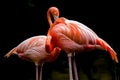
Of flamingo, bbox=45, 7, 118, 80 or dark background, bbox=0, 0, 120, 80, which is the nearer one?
flamingo, bbox=45, 7, 118, 80

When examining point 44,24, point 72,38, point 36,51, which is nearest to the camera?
point 72,38

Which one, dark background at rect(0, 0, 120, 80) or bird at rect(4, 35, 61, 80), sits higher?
dark background at rect(0, 0, 120, 80)

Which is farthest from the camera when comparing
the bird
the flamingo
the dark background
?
the dark background

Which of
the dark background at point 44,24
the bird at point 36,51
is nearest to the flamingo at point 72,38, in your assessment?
the bird at point 36,51

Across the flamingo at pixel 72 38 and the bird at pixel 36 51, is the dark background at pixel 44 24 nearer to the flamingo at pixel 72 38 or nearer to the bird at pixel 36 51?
the bird at pixel 36 51

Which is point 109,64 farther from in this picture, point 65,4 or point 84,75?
point 65,4

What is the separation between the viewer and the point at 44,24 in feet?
17.7

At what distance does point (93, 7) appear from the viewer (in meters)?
5.44

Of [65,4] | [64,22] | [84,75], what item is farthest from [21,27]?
[64,22]

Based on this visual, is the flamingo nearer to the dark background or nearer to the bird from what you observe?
the bird

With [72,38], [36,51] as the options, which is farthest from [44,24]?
[72,38]

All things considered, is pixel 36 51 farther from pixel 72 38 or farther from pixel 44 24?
pixel 44 24

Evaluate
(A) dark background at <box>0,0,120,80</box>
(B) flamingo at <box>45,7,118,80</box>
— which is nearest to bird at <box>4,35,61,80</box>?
(B) flamingo at <box>45,7,118,80</box>

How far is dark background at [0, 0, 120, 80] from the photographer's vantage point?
534 centimetres
